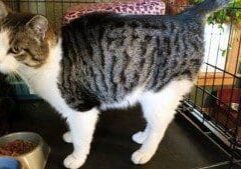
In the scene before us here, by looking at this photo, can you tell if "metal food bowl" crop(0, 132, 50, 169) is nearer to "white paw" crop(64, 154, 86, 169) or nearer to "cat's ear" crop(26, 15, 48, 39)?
"white paw" crop(64, 154, 86, 169)

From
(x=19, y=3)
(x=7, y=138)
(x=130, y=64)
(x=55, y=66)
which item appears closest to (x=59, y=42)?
(x=55, y=66)

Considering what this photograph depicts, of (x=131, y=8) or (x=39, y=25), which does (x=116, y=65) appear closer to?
(x=39, y=25)

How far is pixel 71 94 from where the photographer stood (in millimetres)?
1518

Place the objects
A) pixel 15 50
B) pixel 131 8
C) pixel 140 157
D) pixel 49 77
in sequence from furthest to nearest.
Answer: pixel 131 8
pixel 140 157
pixel 49 77
pixel 15 50

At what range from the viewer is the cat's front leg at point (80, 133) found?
61.5 inches

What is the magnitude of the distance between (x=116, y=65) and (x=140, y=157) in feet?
1.70

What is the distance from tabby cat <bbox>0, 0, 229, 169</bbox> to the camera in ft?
4.96

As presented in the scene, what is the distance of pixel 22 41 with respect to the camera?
53.7 inches

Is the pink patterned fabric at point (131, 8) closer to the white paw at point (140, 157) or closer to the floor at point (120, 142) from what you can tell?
the floor at point (120, 142)

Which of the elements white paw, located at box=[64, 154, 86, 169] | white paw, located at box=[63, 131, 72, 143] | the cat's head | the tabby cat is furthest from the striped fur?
white paw, located at box=[63, 131, 72, 143]

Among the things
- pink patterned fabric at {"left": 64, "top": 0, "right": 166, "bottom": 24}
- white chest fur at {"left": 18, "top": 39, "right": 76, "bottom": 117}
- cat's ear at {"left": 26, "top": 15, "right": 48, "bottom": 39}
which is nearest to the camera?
cat's ear at {"left": 26, "top": 15, "right": 48, "bottom": 39}

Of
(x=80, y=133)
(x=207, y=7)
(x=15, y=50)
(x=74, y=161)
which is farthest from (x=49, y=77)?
(x=207, y=7)

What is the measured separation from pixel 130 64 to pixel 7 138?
2.52 feet

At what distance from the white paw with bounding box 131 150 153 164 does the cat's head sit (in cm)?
72
